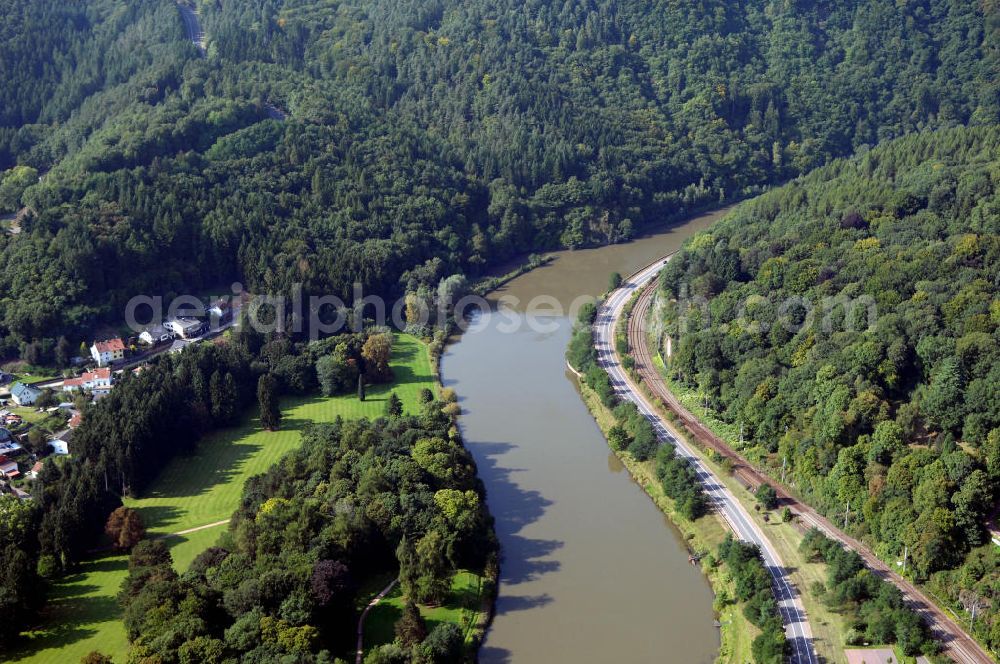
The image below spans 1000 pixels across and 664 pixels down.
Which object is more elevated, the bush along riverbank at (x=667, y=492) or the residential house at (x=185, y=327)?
the residential house at (x=185, y=327)

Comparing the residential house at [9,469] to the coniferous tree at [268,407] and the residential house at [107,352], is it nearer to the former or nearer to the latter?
the coniferous tree at [268,407]

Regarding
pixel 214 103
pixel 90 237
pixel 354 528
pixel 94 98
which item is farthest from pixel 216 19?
pixel 354 528

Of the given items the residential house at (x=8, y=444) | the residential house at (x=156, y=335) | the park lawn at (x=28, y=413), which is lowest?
the residential house at (x=8, y=444)

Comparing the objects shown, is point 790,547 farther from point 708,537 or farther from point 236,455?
point 236,455

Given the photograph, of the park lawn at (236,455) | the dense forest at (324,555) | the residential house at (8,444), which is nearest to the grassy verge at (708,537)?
the dense forest at (324,555)

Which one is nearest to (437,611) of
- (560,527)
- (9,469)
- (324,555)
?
(324,555)

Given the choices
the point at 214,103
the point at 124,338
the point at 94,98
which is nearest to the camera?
A: the point at 124,338

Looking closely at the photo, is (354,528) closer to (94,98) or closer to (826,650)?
(826,650)
